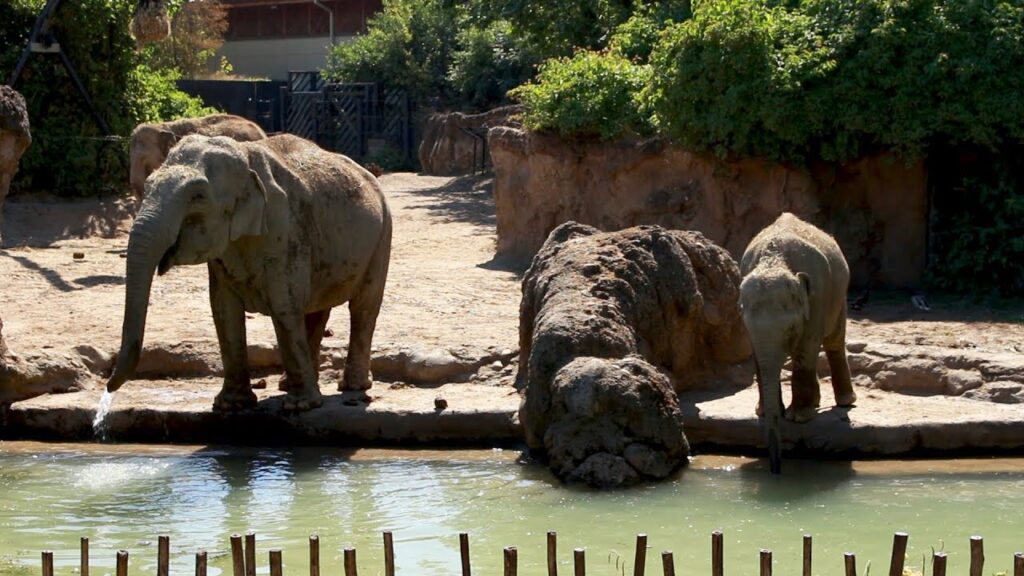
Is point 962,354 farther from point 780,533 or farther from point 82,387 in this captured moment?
point 82,387

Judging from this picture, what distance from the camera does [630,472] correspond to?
965 cm

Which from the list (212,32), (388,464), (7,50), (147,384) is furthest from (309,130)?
(388,464)

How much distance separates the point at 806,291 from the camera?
10086mm

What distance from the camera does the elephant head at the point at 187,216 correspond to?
9.67 metres

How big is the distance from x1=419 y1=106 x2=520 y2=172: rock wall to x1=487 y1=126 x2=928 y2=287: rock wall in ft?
42.6

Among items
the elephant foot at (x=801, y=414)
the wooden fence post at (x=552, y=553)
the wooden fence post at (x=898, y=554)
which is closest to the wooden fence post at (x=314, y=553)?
the wooden fence post at (x=552, y=553)

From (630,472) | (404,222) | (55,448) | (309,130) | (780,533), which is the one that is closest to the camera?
(780,533)

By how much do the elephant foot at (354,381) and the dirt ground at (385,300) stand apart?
0.92 meters

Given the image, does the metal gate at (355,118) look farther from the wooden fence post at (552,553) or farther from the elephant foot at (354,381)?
the wooden fence post at (552,553)

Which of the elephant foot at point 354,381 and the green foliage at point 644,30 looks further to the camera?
the green foliage at point 644,30

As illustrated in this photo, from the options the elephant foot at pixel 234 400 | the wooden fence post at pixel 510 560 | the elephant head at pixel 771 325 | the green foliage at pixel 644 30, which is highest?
the green foliage at pixel 644 30

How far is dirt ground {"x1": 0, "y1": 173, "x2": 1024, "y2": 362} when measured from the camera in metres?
13.3

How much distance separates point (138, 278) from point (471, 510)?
2.45m

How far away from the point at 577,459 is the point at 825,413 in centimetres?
193
